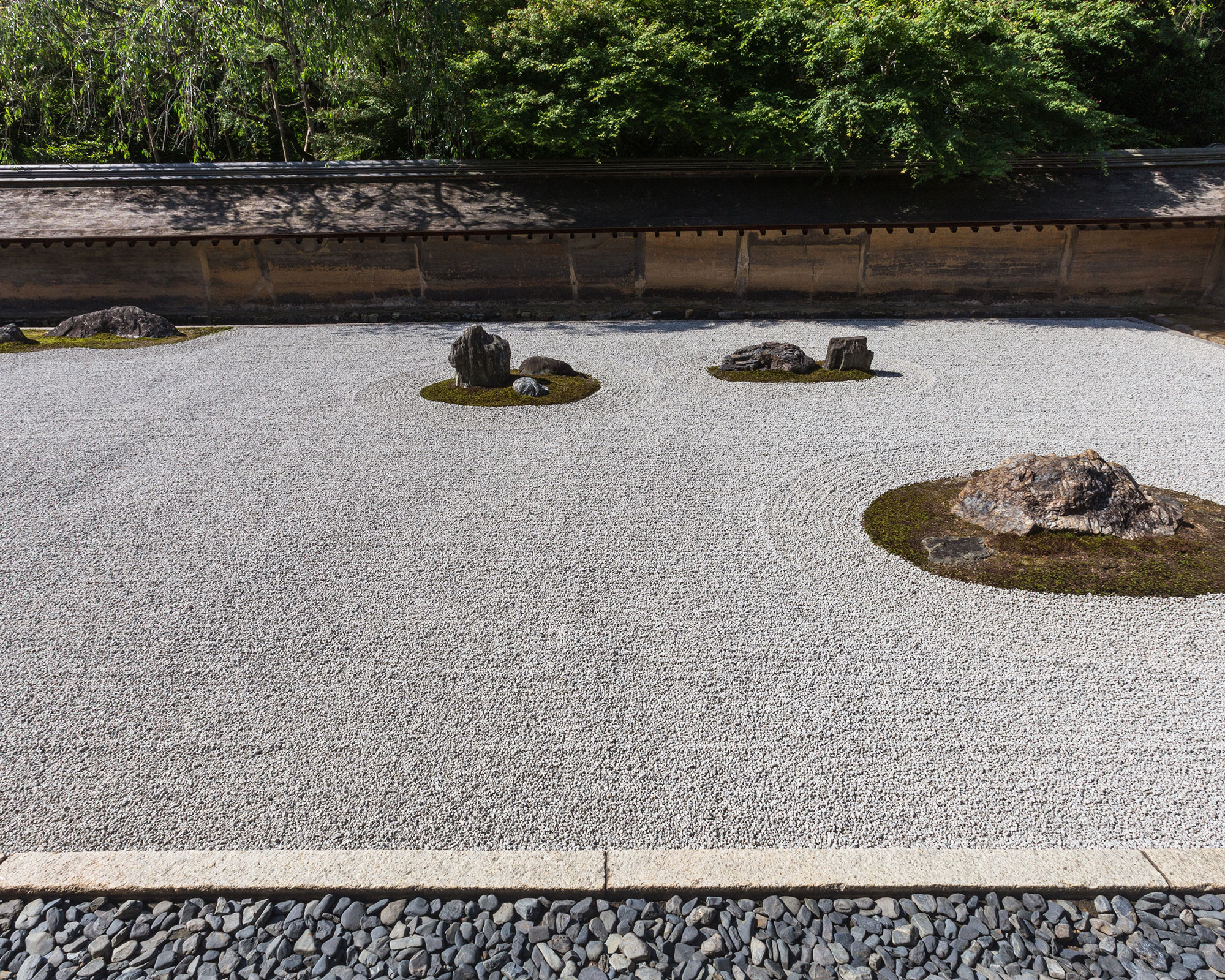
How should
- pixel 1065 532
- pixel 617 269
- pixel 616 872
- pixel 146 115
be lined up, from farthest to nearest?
pixel 146 115 → pixel 617 269 → pixel 1065 532 → pixel 616 872

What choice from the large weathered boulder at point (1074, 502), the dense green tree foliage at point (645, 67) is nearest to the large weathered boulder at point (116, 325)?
the dense green tree foliage at point (645, 67)

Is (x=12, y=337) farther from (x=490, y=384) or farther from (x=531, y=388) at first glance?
(x=531, y=388)

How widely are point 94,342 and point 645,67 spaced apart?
9.93 metres

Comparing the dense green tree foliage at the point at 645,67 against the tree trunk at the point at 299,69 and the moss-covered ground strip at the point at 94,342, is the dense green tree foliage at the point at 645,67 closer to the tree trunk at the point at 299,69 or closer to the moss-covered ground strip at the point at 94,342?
the tree trunk at the point at 299,69

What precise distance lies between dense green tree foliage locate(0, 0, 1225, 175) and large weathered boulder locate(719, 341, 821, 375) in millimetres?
4527

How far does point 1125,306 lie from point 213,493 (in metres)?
14.8

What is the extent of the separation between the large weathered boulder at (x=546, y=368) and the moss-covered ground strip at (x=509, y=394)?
0.10 m

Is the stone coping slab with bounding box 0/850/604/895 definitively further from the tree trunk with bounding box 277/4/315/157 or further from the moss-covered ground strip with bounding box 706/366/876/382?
the tree trunk with bounding box 277/4/315/157

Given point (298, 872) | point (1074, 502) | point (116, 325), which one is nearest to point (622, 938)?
point (298, 872)

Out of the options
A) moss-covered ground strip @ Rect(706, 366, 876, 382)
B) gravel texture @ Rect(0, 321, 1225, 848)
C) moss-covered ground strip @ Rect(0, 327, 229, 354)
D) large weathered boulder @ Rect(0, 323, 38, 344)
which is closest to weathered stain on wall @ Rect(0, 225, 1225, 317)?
moss-covered ground strip @ Rect(0, 327, 229, 354)

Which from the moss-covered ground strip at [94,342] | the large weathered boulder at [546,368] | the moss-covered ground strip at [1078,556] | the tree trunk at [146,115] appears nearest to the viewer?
the moss-covered ground strip at [1078,556]

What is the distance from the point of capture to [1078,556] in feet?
16.5

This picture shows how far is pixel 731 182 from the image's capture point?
46.1 ft

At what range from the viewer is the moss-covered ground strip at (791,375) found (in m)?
9.47
